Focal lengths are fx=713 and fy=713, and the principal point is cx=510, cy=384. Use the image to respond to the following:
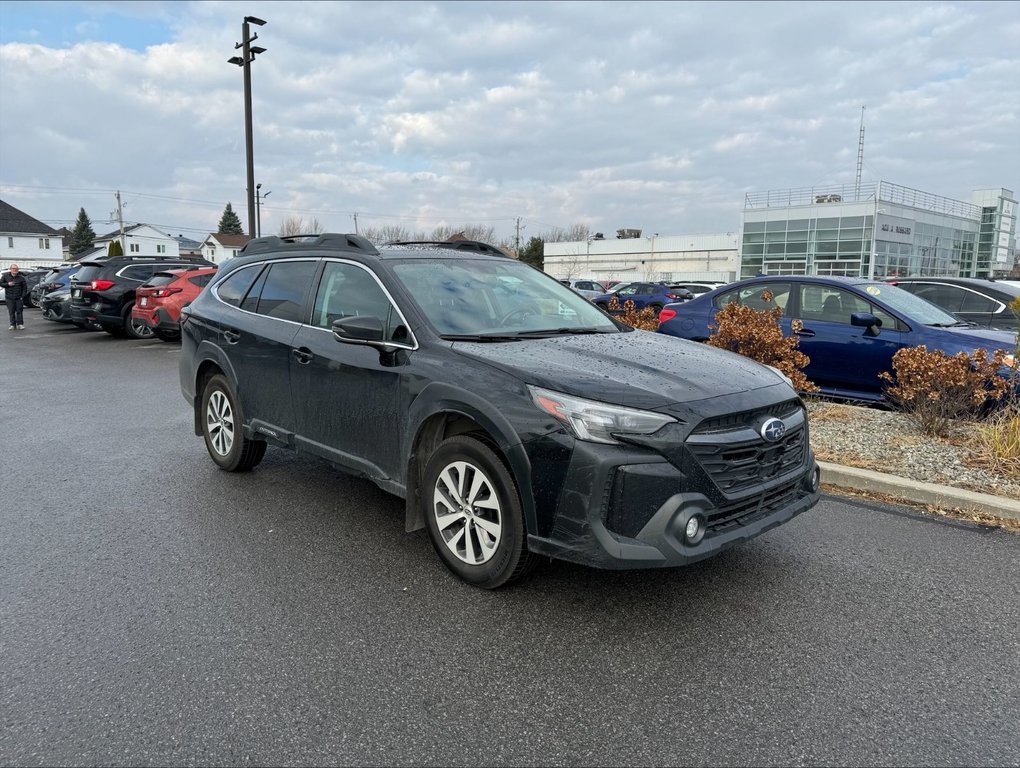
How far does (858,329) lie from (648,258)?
7563cm

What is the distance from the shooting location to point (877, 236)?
52.9 m

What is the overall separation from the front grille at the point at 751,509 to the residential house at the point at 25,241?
261ft

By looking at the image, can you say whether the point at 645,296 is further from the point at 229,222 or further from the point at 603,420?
the point at 229,222

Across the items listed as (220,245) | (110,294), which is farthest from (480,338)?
(220,245)

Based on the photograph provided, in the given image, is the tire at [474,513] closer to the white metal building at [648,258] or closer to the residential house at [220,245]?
the white metal building at [648,258]

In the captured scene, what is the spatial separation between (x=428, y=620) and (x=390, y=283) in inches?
75.7

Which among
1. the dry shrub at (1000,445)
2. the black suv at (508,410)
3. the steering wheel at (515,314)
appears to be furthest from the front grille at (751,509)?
the dry shrub at (1000,445)

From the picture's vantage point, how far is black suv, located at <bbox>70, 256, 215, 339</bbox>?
15.9m

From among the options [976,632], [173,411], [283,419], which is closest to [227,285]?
[283,419]

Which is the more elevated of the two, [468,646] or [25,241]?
[25,241]

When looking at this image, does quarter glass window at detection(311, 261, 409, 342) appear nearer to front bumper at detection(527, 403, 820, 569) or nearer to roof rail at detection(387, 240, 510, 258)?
roof rail at detection(387, 240, 510, 258)

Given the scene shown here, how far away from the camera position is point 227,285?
5789 mm

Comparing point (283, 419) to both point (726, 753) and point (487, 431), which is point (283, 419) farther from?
point (726, 753)

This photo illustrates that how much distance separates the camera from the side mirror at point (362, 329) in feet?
12.6
